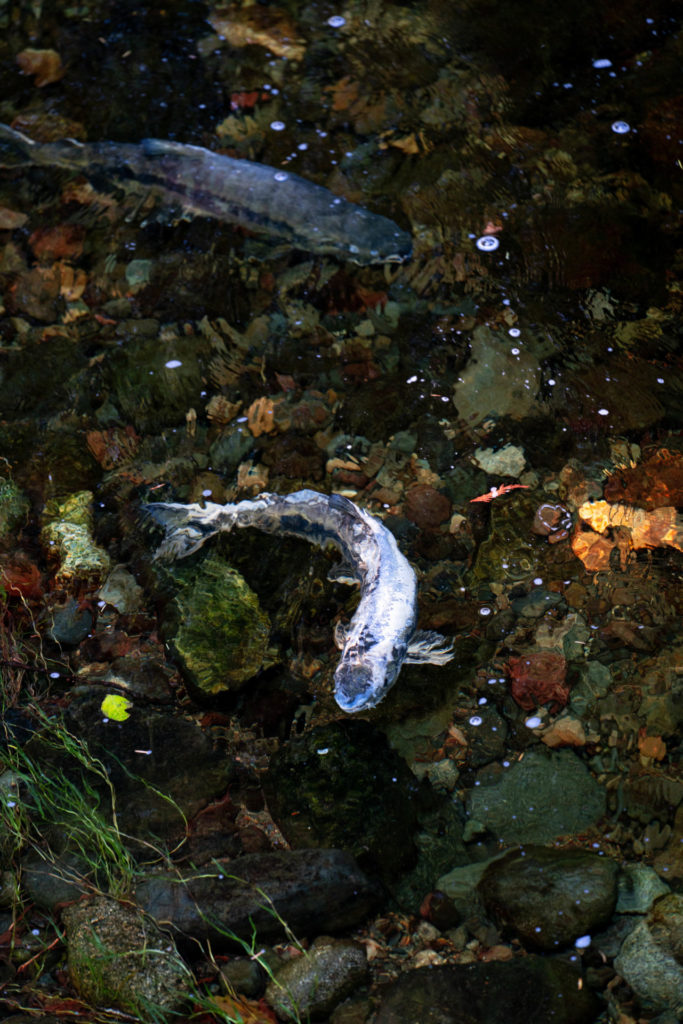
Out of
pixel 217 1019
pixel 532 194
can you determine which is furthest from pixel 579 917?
pixel 532 194

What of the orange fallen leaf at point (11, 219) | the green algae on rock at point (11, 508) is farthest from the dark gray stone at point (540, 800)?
the orange fallen leaf at point (11, 219)

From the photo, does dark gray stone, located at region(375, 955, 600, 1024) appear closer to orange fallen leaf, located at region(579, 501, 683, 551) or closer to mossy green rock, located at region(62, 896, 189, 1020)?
mossy green rock, located at region(62, 896, 189, 1020)

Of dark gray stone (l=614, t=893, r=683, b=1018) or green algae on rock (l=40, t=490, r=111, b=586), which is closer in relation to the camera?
dark gray stone (l=614, t=893, r=683, b=1018)

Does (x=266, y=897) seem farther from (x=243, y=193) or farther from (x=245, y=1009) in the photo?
(x=243, y=193)

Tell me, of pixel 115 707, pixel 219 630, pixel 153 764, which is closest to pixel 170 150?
pixel 219 630

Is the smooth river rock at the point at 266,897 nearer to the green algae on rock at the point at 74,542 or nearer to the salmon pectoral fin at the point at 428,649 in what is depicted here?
the salmon pectoral fin at the point at 428,649

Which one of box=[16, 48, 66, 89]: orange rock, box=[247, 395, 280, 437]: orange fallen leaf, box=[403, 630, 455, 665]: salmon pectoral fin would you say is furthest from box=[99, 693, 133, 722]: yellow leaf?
box=[16, 48, 66, 89]: orange rock
